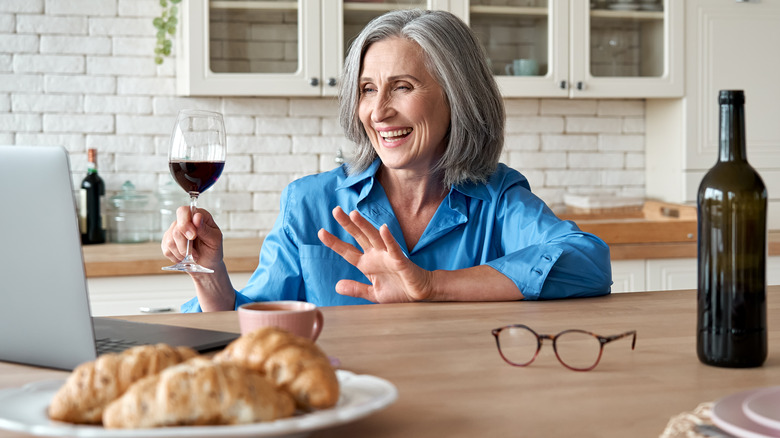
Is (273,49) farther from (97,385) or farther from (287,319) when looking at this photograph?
(97,385)

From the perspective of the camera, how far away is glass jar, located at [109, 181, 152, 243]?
11.1 ft

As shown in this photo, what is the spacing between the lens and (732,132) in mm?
972

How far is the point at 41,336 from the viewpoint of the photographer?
1.00 metres

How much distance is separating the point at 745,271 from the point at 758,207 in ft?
0.26

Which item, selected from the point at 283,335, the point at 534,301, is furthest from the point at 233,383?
the point at 534,301

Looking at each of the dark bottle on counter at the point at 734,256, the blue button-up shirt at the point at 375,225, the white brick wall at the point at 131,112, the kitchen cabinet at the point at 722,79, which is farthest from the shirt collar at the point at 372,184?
the kitchen cabinet at the point at 722,79

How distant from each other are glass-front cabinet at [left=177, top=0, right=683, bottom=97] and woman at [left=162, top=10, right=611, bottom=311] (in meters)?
1.26

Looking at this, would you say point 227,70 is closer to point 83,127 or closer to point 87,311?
point 83,127

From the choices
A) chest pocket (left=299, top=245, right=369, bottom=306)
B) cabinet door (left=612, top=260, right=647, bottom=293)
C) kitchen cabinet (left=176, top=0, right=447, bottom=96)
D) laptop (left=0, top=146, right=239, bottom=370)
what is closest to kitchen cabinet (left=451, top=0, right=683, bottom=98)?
kitchen cabinet (left=176, top=0, right=447, bottom=96)

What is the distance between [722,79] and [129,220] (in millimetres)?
2521

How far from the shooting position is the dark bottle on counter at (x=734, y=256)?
100 centimetres

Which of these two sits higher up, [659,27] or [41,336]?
[659,27]

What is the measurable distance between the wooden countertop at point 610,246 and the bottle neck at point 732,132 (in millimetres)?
2134

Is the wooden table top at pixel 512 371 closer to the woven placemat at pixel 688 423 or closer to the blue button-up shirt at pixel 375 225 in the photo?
the woven placemat at pixel 688 423
